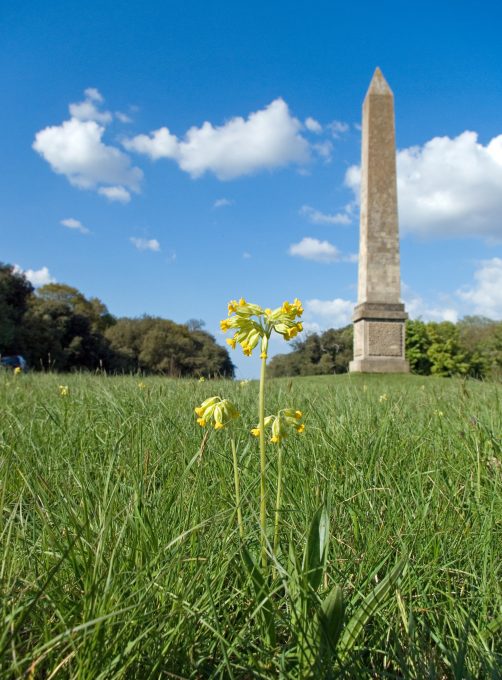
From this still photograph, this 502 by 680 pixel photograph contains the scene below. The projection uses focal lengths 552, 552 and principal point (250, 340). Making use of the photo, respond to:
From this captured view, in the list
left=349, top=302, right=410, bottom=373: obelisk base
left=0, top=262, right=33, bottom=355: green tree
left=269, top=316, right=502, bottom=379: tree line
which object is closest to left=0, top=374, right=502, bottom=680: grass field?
left=349, top=302, right=410, bottom=373: obelisk base

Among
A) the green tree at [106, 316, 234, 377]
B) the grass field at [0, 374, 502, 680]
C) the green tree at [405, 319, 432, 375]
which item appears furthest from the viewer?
the green tree at [106, 316, 234, 377]

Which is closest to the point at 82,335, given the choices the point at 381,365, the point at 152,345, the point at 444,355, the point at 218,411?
the point at 152,345

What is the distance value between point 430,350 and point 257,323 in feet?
111

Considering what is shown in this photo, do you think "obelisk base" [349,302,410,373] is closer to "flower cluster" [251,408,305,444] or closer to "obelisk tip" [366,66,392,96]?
"obelisk tip" [366,66,392,96]

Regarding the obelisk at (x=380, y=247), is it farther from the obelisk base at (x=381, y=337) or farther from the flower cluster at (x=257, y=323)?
the flower cluster at (x=257, y=323)

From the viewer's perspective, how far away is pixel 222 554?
1.30 meters

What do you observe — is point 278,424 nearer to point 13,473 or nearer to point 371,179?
point 13,473

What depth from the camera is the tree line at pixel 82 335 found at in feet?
105

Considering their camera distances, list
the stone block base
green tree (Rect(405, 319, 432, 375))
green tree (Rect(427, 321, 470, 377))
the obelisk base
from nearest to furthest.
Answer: the obelisk base → the stone block base → green tree (Rect(405, 319, 432, 375)) → green tree (Rect(427, 321, 470, 377))

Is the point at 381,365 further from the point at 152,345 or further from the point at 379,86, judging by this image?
the point at 152,345

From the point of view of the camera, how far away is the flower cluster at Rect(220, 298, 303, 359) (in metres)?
1.28

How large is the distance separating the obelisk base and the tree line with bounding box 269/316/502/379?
658cm

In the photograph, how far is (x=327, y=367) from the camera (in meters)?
40.0

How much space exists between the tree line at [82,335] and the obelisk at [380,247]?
5758 mm
